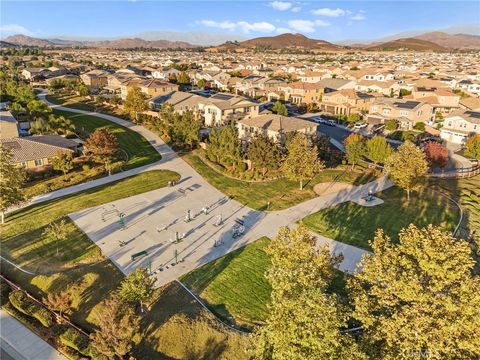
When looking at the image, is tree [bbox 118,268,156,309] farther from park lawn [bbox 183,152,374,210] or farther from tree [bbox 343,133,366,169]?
tree [bbox 343,133,366,169]

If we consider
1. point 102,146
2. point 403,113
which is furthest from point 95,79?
point 403,113

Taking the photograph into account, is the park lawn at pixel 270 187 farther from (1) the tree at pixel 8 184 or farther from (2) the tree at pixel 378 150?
(1) the tree at pixel 8 184

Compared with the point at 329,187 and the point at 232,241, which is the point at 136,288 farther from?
the point at 329,187

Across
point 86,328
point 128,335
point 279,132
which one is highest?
point 279,132

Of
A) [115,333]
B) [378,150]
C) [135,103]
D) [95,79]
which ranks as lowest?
[115,333]

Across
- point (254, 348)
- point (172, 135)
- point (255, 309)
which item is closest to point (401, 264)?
point (254, 348)

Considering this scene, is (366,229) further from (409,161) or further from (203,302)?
(203,302)
